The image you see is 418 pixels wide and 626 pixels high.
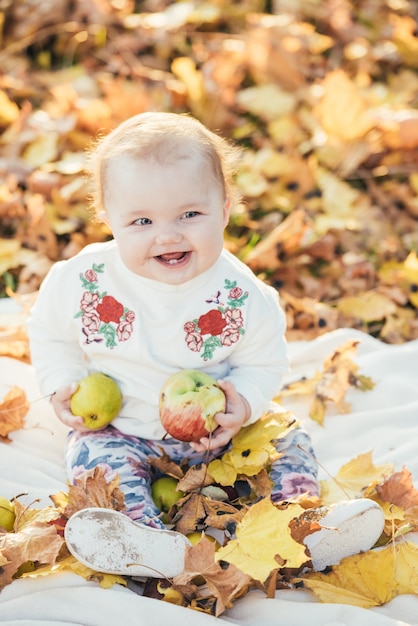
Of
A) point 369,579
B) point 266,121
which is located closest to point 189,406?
point 369,579

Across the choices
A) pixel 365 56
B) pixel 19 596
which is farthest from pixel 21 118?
pixel 19 596

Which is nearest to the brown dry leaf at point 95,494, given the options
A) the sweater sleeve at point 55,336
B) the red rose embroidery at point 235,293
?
the sweater sleeve at point 55,336

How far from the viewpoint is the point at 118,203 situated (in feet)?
6.44

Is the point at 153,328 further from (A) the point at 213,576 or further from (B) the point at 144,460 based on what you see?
(A) the point at 213,576

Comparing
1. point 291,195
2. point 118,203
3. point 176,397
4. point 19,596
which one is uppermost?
point 118,203

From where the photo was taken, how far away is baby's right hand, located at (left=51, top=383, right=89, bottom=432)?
2111 mm

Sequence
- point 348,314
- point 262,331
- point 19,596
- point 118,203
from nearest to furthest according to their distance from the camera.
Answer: point 19,596
point 118,203
point 262,331
point 348,314

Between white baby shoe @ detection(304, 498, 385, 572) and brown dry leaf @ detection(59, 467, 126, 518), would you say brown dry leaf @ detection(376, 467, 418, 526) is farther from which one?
brown dry leaf @ detection(59, 467, 126, 518)

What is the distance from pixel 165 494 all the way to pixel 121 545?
35 centimetres

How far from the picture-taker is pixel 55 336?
2.24 metres

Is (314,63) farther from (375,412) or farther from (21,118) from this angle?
(375,412)

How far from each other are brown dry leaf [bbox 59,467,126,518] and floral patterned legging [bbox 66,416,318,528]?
0.15 ft

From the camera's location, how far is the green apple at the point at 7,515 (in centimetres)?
191

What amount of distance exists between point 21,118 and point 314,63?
1.76 metres
